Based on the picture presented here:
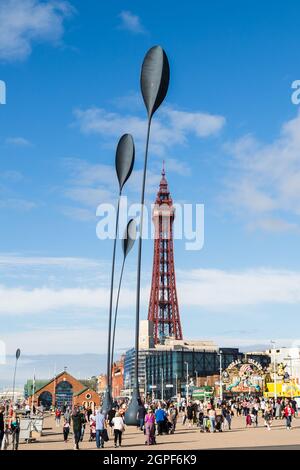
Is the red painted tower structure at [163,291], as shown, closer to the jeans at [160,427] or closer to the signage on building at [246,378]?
the signage on building at [246,378]

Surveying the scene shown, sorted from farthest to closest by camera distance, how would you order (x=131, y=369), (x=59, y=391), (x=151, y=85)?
(x=131, y=369) → (x=59, y=391) → (x=151, y=85)

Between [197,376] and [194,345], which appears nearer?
[197,376]

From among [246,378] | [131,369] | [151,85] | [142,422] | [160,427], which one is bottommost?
[160,427]

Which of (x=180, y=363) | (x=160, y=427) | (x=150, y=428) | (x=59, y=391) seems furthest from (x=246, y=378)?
(x=150, y=428)

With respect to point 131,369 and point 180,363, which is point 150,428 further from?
point 131,369

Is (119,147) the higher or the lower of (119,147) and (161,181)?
the lower

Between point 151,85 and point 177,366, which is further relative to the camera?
point 177,366
